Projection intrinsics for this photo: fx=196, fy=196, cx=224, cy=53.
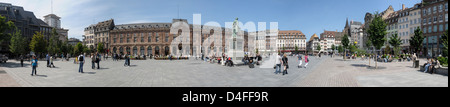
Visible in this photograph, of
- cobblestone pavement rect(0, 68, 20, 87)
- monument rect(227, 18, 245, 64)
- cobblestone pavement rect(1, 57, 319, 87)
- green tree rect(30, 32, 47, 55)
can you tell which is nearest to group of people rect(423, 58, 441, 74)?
cobblestone pavement rect(1, 57, 319, 87)

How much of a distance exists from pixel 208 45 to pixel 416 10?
66574 millimetres

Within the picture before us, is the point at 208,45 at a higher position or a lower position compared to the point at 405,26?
lower

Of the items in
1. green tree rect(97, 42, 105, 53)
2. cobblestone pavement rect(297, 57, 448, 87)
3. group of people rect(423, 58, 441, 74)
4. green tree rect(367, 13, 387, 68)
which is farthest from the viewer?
green tree rect(97, 42, 105, 53)

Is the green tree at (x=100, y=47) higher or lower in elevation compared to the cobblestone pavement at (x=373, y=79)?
higher

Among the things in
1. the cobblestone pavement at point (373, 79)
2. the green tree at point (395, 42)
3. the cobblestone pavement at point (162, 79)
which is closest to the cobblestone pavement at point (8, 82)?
the cobblestone pavement at point (162, 79)

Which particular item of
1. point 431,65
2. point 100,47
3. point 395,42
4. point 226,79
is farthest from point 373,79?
point 100,47

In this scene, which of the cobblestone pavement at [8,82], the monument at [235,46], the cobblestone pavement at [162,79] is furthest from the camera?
the monument at [235,46]

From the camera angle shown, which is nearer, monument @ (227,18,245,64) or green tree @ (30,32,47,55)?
monument @ (227,18,245,64)

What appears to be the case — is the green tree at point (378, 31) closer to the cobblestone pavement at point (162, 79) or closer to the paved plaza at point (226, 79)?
the paved plaza at point (226, 79)

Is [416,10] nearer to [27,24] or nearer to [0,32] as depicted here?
[0,32]

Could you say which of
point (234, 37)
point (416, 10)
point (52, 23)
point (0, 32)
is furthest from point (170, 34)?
point (52, 23)

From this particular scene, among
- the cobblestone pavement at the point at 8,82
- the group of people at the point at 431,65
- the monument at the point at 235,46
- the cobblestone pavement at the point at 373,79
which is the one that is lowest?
the cobblestone pavement at the point at 8,82

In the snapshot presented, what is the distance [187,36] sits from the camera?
72.1 m

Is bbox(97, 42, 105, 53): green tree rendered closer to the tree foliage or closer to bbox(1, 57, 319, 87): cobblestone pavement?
bbox(1, 57, 319, 87): cobblestone pavement
